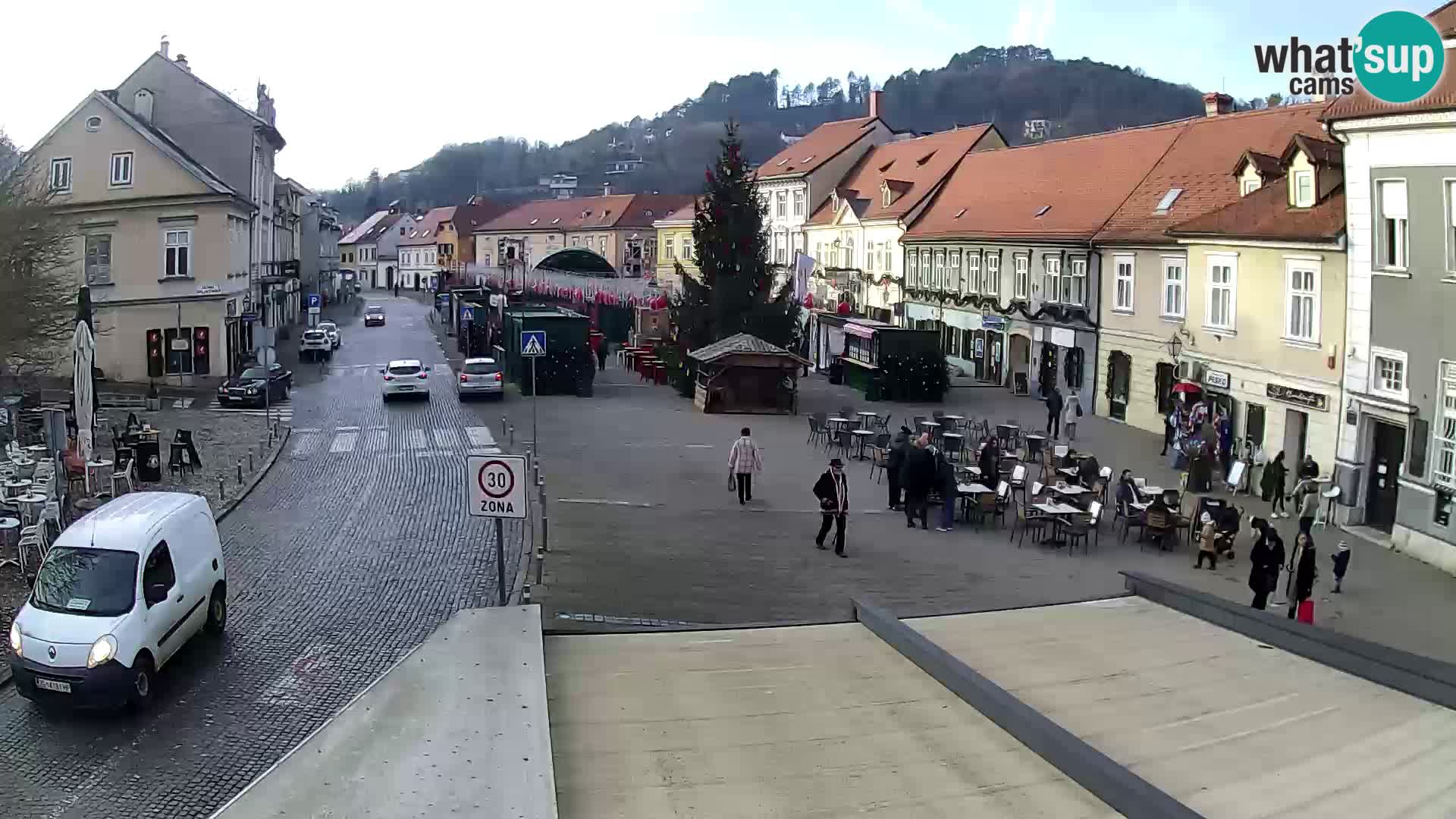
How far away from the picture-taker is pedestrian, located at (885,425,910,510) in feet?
74.9

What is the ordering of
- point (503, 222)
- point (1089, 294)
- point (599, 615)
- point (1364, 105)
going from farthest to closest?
1. point (503, 222)
2. point (1089, 294)
3. point (1364, 105)
4. point (599, 615)

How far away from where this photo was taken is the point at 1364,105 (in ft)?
70.4

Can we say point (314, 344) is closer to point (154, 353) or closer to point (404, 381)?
point (154, 353)

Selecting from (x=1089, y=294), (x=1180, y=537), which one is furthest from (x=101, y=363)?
(x=1180, y=537)

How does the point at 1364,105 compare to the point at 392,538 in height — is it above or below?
above

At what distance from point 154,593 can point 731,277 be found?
33.4 meters

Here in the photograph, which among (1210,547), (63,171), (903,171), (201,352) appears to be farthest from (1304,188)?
(63,171)

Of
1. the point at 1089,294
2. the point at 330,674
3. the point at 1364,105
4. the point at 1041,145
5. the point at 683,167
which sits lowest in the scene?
the point at 330,674

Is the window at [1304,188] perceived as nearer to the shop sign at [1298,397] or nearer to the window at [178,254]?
the shop sign at [1298,397]

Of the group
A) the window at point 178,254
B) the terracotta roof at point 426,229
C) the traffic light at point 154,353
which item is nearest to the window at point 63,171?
the window at point 178,254

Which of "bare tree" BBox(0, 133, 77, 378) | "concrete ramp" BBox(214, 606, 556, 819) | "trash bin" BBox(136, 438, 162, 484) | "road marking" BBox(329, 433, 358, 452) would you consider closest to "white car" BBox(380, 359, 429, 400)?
"road marking" BBox(329, 433, 358, 452)

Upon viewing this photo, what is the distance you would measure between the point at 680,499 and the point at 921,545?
17.5 feet

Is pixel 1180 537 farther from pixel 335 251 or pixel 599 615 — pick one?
pixel 335 251

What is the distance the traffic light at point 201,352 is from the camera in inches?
1773
